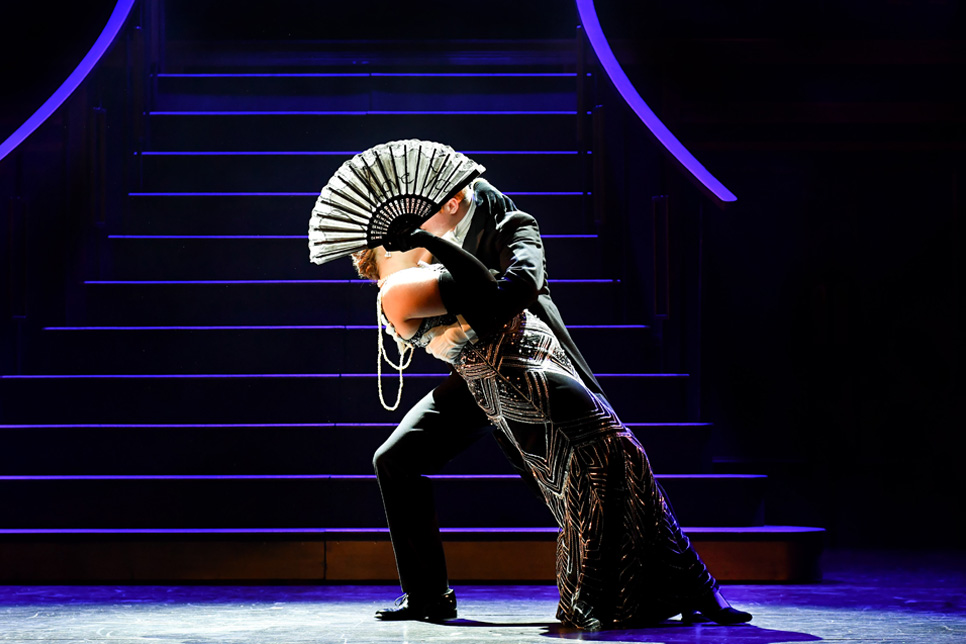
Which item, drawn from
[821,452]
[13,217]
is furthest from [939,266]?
[13,217]

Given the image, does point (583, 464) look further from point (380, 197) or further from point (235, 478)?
point (235, 478)

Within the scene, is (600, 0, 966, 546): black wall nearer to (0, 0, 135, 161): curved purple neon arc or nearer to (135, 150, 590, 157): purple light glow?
(135, 150, 590, 157): purple light glow

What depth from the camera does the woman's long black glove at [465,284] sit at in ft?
8.86

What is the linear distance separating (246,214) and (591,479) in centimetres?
311

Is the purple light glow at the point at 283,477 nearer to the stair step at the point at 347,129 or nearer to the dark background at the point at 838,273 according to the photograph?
the dark background at the point at 838,273

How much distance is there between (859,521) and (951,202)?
1542 mm

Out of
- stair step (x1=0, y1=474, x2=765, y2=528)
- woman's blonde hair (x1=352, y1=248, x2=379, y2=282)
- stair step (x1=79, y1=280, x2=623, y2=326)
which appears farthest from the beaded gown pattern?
stair step (x1=79, y1=280, x2=623, y2=326)

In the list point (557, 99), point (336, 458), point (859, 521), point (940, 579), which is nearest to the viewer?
point (940, 579)

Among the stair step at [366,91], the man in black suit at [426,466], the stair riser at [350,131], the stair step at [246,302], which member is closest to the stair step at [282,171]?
the stair riser at [350,131]

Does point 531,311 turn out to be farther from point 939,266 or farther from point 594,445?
point 939,266

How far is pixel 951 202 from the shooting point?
547 centimetres

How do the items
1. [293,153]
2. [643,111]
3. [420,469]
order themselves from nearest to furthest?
[420,469] < [643,111] < [293,153]

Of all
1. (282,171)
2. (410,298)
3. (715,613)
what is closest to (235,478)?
(410,298)

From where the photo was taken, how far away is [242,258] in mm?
5262
